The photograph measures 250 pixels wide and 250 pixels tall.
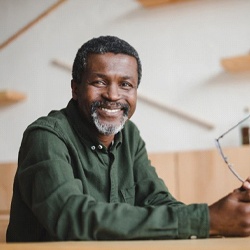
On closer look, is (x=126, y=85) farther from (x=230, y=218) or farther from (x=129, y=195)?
(x=230, y=218)

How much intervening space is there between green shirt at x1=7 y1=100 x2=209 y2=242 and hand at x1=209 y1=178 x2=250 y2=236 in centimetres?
2

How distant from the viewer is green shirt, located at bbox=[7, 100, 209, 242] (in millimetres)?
1045

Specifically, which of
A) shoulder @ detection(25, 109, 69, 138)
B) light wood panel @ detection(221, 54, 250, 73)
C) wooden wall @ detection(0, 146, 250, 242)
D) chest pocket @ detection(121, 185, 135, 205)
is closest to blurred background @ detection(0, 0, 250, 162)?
light wood panel @ detection(221, 54, 250, 73)

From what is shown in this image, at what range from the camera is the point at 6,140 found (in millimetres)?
3477

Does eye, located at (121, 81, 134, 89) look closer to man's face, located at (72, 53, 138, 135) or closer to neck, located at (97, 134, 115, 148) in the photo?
man's face, located at (72, 53, 138, 135)

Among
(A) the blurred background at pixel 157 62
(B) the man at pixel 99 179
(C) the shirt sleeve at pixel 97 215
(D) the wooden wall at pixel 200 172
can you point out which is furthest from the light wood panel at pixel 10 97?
(C) the shirt sleeve at pixel 97 215

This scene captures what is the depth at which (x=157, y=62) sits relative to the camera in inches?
122

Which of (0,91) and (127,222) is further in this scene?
(0,91)

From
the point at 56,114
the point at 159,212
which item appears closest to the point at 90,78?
the point at 56,114

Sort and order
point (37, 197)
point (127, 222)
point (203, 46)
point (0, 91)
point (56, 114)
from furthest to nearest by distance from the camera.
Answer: point (0, 91) → point (203, 46) → point (56, 114) → point (37, 197) → point (127, 222)

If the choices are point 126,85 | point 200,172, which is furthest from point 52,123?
point 200,172

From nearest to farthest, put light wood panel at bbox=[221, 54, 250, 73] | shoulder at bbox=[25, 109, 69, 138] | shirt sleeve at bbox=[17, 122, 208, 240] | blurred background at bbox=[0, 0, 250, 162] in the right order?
shirt sleeve at bbox=[17, 122, 208, 240] → shoulder at bbox=[25, 109, 69, 138] → light wood panel at bbox=[221, 54, 250, 73] → blurred background at bbox=[0, 0, 250, 162]

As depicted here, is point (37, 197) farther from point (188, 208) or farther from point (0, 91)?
point (0, 91)

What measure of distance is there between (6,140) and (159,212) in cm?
260
